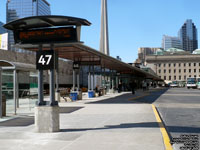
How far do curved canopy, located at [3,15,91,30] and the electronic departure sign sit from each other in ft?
0.71

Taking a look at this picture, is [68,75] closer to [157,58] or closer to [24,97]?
[24,97]

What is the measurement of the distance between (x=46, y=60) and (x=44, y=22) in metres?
1.24

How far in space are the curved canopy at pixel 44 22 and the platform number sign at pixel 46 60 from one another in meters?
0.98

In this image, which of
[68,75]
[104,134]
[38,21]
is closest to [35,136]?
[104,134]

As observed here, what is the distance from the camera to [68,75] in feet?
171

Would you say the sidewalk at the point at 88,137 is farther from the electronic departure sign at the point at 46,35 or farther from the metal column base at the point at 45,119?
the electronic departure sign at the point at 46,35

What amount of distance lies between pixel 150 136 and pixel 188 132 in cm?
161

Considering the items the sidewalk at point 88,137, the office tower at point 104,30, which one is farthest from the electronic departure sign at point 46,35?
the office tower at point 104,30

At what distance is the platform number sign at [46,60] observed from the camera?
878 centimetres

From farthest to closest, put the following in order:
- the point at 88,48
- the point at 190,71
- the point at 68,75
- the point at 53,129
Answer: the point at 190,71 → the point at 68,75 → the point at 88,48 → the point at 53,129

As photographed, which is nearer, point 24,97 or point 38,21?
point 38,21

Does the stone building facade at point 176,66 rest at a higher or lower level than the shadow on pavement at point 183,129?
higher

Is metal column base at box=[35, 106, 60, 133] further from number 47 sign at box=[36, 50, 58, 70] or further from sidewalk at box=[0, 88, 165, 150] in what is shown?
number 47 sign at box=[36, 50, 58, 70]

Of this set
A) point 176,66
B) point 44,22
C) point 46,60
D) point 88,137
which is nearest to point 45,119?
point 88,137
